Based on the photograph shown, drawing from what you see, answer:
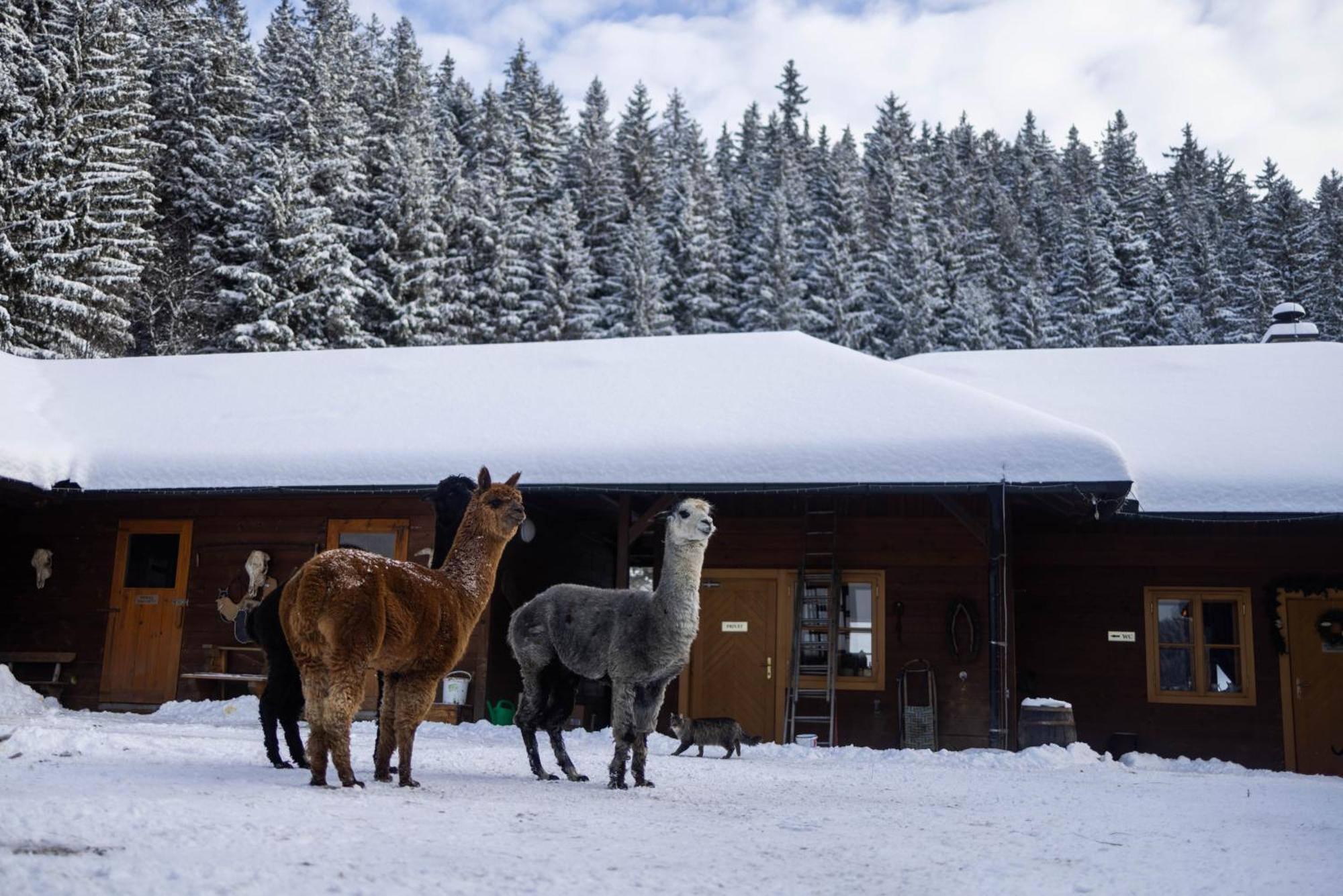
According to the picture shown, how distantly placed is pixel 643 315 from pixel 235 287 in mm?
14468

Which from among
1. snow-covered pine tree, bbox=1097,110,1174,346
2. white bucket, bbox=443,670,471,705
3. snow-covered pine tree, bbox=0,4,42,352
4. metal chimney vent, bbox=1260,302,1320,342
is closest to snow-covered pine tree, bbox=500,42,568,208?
snow-covered pine tree, bbox=0,4,42,352

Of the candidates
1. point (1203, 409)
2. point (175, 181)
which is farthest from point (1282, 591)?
point (175, 181)

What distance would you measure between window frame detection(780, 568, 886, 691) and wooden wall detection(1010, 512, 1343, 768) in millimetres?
2102

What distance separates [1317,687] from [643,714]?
11.5 m

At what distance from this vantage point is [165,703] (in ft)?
50.0

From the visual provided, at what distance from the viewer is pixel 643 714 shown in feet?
26.7

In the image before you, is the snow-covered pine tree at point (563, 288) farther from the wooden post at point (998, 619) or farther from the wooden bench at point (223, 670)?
the wooden post at point (998, 619)

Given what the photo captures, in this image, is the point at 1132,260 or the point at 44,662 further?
the point at 1132,260

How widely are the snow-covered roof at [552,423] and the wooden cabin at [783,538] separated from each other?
0.19ft

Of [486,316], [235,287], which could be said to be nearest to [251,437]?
[235,287]

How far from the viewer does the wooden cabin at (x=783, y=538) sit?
14664mm

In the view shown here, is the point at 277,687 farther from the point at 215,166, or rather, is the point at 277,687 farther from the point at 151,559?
the point at 215,166

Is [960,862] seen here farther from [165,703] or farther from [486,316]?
[486,316]

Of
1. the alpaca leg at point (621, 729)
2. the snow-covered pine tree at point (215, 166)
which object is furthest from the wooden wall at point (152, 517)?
the snow-covered pine tree at point (215, 166)
